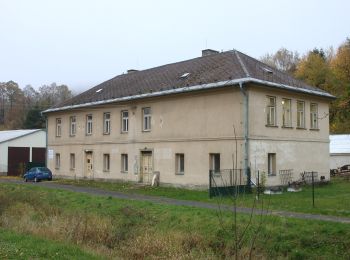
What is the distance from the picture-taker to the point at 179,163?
2878 cm

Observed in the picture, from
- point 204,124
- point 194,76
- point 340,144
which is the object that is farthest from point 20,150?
point 340,144

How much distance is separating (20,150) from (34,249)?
42.3 meters

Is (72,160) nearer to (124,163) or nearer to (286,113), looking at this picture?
(124,163)

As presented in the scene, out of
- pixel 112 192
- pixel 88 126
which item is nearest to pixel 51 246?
pixel 112 192

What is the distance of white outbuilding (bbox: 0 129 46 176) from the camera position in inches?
1950

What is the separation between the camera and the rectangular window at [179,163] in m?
28.6

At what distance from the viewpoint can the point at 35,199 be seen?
22219 millimetres

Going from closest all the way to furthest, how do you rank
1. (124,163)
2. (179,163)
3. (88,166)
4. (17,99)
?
1. (179,163)
2. (124,163)
3. (88,166)
4. (17,99)

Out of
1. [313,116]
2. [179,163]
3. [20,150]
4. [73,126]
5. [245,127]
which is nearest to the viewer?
[245,127]

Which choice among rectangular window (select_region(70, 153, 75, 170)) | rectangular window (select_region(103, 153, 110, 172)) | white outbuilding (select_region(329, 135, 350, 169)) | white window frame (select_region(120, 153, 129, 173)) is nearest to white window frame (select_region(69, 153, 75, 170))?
rectangular window (select_region(70, 153, 75, 170))

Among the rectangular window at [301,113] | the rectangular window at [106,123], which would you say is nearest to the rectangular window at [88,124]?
the rectangular window at [106,123]

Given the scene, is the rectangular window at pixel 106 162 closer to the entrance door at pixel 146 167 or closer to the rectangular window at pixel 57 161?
the entrance door at pixel 146 167

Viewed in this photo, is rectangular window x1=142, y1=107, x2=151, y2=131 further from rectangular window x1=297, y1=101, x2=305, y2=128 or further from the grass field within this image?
the grass field

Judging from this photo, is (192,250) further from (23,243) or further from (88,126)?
(88,126)
